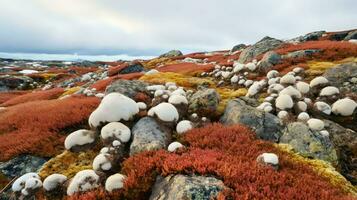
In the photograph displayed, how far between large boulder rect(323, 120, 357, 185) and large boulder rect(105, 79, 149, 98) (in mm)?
8876

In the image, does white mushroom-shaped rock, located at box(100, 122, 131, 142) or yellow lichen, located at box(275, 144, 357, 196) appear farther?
white mushroom-shaped rock, located at box(100, 122, 131, 142)

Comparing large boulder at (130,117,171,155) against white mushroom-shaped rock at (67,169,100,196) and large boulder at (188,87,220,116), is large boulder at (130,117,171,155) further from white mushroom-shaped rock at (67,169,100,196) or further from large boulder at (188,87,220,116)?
large boulder at (188,87,220,116)

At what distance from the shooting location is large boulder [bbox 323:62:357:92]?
1617 centimetres

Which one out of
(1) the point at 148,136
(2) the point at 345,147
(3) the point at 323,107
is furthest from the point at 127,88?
(2) the point at 345,147

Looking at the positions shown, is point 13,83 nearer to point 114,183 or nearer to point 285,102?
point 285,102

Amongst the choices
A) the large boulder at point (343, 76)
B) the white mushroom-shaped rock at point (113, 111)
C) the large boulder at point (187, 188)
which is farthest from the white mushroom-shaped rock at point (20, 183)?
the large boulder at point (343, 76)

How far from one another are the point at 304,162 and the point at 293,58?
17.9 meters

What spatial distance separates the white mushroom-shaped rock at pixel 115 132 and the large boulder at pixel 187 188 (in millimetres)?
2911

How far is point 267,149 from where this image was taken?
30.3 ft

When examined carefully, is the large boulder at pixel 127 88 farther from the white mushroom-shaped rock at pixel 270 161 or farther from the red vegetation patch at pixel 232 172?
the white mushroom-shaped rock at pixel 270 161

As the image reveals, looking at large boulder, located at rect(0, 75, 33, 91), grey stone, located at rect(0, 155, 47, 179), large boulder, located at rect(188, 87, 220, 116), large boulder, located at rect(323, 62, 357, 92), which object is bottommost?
large boulder, located at rect(0, 75, 33, 91)

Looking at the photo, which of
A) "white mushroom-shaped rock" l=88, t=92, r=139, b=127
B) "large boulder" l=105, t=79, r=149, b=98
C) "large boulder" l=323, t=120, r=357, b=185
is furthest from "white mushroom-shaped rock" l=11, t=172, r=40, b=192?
"large boulder" l=323, t=120, r=357, b=185

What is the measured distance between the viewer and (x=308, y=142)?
9.84 meters

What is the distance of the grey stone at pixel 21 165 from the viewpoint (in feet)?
33.6
